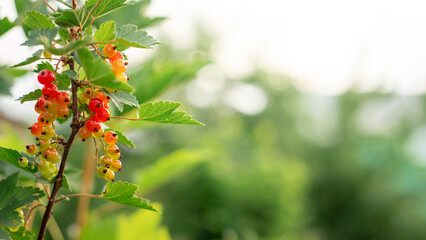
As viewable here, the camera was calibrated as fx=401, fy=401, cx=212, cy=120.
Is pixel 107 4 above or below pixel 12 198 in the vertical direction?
above

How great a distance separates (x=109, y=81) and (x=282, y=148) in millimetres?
3571

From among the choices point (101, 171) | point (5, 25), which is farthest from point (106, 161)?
point (5, 25)

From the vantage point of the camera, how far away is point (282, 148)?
371 centimetres

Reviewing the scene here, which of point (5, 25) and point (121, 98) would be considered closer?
point (121, 98)

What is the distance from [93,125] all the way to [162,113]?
54 mm

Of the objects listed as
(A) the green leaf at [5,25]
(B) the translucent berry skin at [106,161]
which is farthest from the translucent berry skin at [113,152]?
(A) the green leaf at [5,25]

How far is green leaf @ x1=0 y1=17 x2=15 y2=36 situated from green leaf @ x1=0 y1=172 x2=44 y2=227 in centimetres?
15

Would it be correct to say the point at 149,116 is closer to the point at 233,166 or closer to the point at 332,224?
the point at 233,166

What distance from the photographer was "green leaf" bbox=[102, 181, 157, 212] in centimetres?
27

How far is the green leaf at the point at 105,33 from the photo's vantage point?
9.4 inches

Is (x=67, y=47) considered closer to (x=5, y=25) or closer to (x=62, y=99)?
(x=62, y=99)

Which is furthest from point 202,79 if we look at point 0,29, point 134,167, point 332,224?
point 0,29

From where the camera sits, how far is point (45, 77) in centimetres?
24

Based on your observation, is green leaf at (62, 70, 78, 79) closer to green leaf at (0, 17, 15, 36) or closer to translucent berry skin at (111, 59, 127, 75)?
translucent berry skin at (111, 59, 127, 75)
